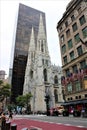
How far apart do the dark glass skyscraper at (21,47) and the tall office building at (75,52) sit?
67205 mm

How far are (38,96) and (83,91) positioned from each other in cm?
5075

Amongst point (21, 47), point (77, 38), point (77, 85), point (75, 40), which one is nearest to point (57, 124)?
point (77, 85)

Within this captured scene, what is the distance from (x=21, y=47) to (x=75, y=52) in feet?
260

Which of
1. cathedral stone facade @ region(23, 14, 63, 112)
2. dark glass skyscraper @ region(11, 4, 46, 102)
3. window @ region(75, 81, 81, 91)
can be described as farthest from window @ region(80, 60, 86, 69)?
dark glass skyscraper @ region(11, 4, 46, 102)

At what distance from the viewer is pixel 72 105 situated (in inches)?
1615

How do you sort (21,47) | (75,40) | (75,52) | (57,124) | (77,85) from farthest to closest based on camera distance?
(21,47) < (75,40) < (75,52) < (77,85) < (57,124)

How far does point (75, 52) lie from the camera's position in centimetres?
4006

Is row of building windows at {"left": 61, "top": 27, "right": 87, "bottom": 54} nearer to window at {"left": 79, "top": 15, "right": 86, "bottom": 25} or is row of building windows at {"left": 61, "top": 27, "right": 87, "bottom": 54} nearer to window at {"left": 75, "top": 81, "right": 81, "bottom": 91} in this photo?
window at {"left": 79, "top": 15, "right": 86, "bottom": 25}

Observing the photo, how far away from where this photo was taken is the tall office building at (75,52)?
3647 cm

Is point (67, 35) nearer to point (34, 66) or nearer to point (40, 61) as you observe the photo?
point (40, 61)

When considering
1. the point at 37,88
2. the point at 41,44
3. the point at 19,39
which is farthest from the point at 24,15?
the point at 37,88

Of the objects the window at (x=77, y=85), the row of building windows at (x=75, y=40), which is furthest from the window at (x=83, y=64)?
the row of building windows at (x=75, y=40)

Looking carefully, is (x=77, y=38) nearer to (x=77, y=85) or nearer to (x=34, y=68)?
(x=77, y=85)

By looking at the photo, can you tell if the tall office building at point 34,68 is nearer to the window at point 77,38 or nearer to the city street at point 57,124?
the window at point 77,38
